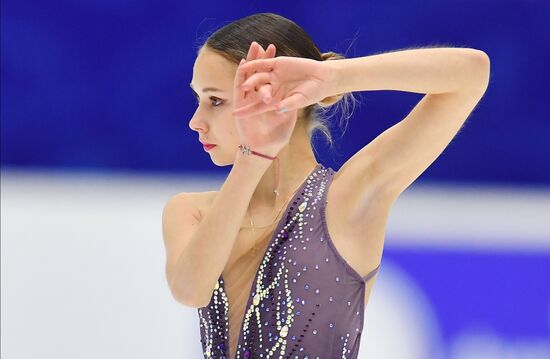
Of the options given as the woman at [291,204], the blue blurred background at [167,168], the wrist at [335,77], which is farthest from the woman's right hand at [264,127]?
the blue blurred background at [167,168]

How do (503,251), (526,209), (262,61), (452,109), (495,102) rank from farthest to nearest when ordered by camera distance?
1. (495,102)
2. (526,209)
3. (503,251)
4. (452,109)
5. (262,61)

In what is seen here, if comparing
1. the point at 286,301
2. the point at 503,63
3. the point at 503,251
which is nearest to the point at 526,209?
the point at 503,251

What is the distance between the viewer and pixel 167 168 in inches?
150

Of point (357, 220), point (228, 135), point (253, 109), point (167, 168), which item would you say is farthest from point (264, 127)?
point (167, 168)

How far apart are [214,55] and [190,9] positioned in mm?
1766

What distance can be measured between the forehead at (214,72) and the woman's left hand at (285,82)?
0.27 metres

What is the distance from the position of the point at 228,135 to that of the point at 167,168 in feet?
5.62

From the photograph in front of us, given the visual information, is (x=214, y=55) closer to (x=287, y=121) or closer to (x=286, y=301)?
(x=287, y=121)

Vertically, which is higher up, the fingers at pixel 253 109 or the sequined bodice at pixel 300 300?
the fingers at pixel 253 109

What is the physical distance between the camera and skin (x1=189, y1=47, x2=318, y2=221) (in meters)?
2.12

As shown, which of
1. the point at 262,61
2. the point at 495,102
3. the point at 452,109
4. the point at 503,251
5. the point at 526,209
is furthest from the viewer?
the point at 495,102

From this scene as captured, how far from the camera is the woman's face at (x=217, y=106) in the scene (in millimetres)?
2121

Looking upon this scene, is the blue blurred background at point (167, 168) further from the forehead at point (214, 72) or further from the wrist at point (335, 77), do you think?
the wrist at point (335, 77)

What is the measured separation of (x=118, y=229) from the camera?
3.35 metres
